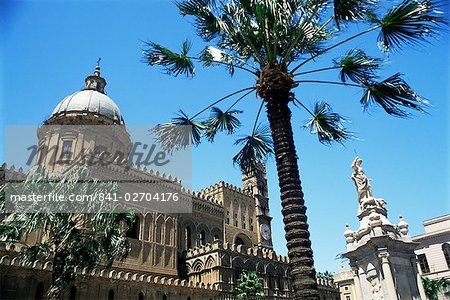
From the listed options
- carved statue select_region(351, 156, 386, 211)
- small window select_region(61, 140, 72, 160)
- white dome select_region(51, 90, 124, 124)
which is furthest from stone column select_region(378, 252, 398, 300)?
white dome select_region(51, 90, 124, 124)

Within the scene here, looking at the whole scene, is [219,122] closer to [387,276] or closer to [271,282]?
[387,276]

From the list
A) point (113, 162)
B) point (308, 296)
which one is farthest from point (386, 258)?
point (113, 162)

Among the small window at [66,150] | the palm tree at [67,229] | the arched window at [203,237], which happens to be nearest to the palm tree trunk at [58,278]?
the palm tree at [67,229]

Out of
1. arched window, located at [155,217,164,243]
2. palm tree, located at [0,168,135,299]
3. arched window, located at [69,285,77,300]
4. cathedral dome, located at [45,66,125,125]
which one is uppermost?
cathedral dome, located at [45,66,125,125]

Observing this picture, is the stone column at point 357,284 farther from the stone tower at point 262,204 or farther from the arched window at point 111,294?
the stone tower at point 262,204

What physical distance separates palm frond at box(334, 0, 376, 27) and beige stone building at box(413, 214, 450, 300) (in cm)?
3739

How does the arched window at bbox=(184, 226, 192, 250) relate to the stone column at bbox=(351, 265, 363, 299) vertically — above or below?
above

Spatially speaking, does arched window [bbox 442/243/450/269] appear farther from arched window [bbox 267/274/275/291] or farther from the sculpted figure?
the sculpted figure

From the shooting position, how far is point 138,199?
36062mm

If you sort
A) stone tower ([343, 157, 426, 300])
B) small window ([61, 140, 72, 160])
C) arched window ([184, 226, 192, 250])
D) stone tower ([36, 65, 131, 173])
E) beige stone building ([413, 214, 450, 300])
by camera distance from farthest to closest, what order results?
arched window ([184, 226, 192, 250]) < beige stone building ([413, 214, 450, 300]) < stone tower ([36, 65, 131, 173]) < small window ([61, 140, 72, 160]) < stone tower ([343, 157, 426, 300])

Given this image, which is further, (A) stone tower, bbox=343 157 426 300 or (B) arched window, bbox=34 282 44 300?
(B) arched window, bbox=34 282 44 300

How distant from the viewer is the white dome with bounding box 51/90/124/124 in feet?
132

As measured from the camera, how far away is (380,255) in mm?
11758

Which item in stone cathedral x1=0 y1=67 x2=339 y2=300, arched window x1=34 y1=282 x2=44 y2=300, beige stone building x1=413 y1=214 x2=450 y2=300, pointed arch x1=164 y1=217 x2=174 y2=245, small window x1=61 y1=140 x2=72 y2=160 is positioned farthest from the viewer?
beige stone building x1=413 y1=214 x2=450 y2=300
